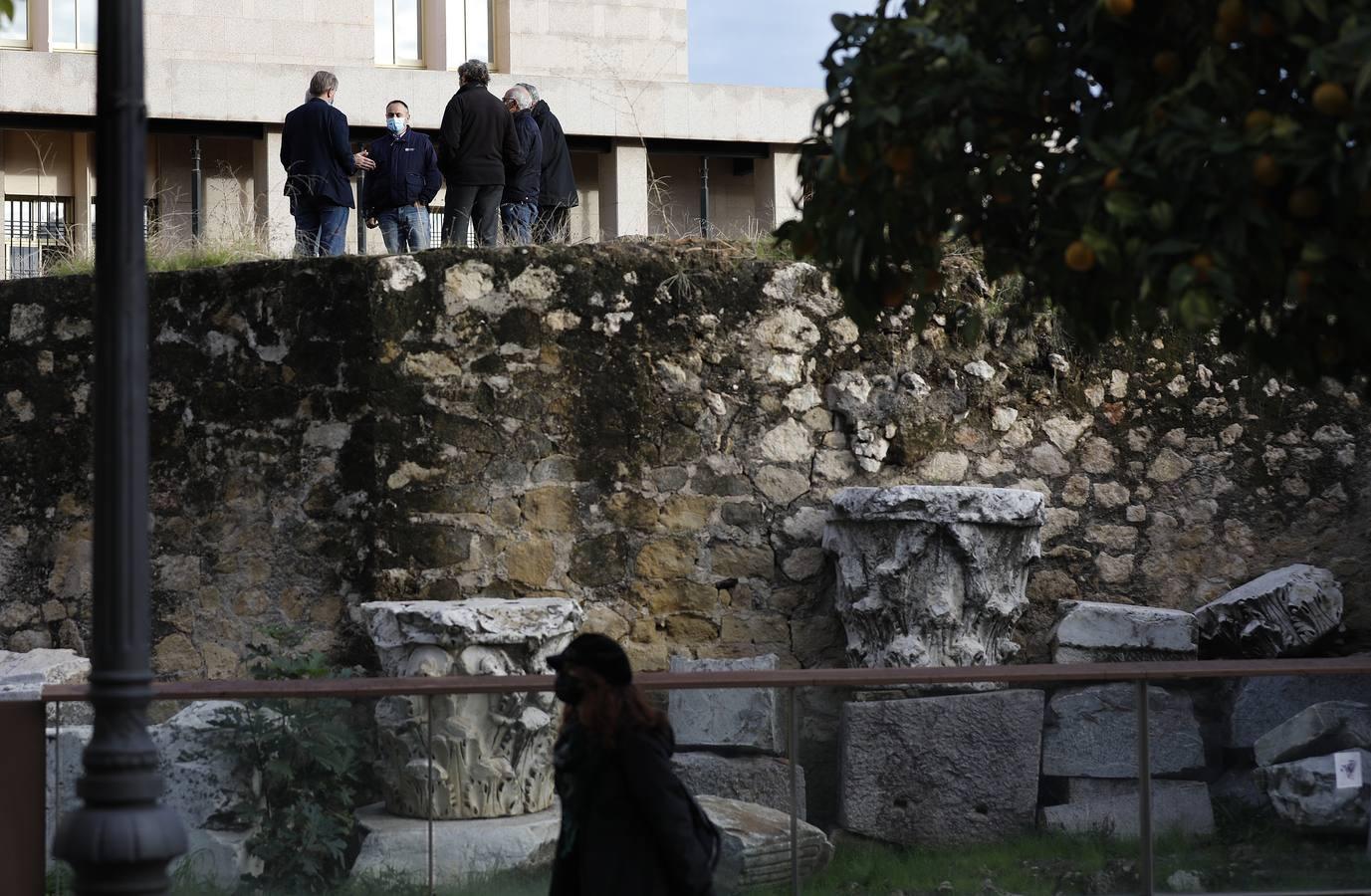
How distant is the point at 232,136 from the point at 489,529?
12.1 m

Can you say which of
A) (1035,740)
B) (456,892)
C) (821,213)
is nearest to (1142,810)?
(1035,740)

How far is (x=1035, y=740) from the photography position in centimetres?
583

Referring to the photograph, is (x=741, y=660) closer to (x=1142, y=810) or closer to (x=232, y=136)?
(x=1142, y=810)

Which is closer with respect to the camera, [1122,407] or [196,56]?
[1122,407]

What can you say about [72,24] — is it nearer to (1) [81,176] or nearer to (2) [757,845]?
(1) [81,176]

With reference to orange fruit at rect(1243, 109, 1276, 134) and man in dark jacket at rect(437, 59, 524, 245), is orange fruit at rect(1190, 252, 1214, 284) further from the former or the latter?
man in dark jacket at rect(437, 59, 524, 245)

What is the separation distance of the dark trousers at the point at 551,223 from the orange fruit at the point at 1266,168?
6.96 meters

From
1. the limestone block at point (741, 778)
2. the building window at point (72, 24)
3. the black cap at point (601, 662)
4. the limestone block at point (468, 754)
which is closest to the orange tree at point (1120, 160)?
the black cap at point (601, 662)

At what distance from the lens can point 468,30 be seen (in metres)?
20.8

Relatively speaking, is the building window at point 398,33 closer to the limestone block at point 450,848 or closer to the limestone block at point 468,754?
the limestone block at point 468,754

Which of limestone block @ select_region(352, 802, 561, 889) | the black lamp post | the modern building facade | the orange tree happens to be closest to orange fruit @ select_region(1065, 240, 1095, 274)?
the orange tree

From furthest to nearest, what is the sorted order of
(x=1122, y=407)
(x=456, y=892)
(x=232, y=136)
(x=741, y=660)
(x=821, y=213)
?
1. (x=232, y=136)
2. (x=1122, y=407)
3. (x=741, y=660)
4. (x=456, y=892)
5. (x=821, y=213)

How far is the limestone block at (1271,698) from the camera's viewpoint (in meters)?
5.79

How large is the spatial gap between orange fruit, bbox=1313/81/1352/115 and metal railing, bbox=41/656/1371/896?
288cm
